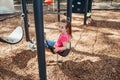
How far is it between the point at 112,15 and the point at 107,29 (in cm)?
292

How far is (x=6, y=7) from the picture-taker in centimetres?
1009

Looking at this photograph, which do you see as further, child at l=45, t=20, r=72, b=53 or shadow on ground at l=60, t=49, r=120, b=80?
shadow on ground at l=60, t=49, r=120, b=80

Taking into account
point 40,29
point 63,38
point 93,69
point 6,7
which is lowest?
point 93,69

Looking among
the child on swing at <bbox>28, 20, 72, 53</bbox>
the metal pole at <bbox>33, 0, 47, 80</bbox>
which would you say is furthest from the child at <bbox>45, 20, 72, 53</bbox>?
the metal pole at <bbox>33, 0, 47, 80</bbox>

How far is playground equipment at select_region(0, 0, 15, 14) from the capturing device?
9799 millimetres

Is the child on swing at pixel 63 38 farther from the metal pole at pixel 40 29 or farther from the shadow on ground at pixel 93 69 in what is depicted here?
the metal pole at pixel 40 29

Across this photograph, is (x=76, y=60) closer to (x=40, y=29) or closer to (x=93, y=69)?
(x=93, y=69)

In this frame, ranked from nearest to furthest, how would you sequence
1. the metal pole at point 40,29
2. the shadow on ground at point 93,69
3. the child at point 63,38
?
1. the metal pole at point 40,29
2. the child at point 63,38
3. the shadow on ground at point 93,69

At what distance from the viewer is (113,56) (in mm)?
5059

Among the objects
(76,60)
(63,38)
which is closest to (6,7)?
(76,60)

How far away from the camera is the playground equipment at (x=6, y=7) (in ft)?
32.1

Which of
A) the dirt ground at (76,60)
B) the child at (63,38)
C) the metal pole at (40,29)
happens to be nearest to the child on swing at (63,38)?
the child at (63,38)

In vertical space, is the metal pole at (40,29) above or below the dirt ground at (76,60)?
above

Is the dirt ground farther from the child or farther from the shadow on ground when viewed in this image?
the child
